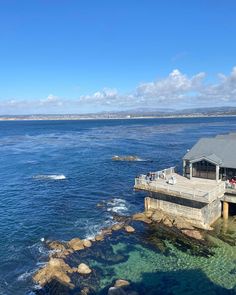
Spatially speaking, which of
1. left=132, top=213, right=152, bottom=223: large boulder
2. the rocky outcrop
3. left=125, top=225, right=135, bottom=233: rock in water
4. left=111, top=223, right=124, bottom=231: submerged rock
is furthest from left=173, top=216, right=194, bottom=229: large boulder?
the rocky outcrop

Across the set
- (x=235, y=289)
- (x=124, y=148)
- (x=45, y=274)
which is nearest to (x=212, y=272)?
(x=235, y=289)

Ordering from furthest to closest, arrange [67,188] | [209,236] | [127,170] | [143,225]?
[127,170] < [67,188] < [143,225] < [209,236]

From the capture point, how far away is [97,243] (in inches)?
1336

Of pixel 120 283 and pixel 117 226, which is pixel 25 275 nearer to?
pixel 120 283

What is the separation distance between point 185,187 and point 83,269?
1559 cm

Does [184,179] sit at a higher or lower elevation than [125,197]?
higher

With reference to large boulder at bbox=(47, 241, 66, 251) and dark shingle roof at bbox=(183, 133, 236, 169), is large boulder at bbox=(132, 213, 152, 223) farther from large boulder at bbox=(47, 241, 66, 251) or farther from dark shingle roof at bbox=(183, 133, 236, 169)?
large boulder at bbox=(47, 241, 66, 251)

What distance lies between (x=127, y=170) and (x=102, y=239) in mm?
35964

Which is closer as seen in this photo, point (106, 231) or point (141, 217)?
point (106, 231)

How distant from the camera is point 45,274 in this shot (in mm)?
27969

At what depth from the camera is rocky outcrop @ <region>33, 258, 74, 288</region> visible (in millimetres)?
27156

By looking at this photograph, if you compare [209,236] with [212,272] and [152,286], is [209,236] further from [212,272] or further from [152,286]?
[152,286]

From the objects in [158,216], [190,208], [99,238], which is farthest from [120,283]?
[190,208]

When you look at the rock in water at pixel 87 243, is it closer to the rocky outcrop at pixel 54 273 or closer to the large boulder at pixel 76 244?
the large boulder at pixel 76 244
